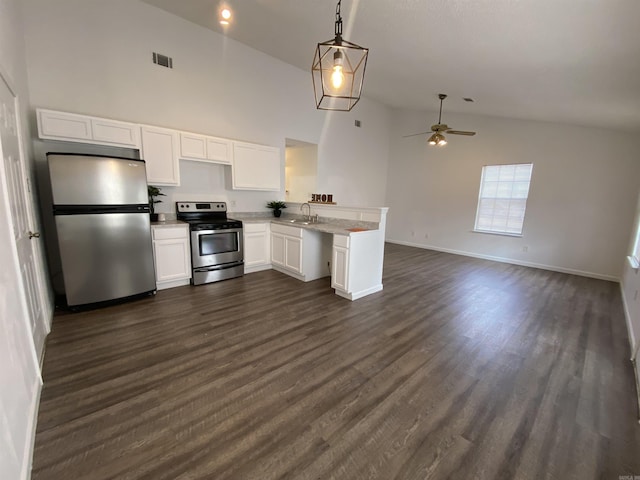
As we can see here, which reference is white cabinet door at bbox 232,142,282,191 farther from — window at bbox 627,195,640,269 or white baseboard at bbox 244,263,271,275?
window at bbox 627,195,640,269

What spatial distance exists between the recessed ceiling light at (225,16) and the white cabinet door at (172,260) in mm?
2981

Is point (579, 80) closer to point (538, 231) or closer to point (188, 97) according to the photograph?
point (538, 231)

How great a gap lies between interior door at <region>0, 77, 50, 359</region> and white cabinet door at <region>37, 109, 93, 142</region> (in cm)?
77

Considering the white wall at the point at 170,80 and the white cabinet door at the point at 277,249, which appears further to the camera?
the white cabinet door at the point at 277,249

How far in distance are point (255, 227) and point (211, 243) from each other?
31.5 inches

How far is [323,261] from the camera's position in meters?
4.50

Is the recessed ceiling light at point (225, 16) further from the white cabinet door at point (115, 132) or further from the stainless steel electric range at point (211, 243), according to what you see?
the stainless steel electric range at point (211, 243)

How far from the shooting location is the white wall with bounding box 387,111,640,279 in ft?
16.1

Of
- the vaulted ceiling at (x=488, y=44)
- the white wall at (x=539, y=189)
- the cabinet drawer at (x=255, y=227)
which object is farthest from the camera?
the white wall at (x=539, y=189)

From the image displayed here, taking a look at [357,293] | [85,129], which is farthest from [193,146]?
[357,293]

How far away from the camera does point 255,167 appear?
480 cm

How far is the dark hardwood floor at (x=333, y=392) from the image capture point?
4.77 ft

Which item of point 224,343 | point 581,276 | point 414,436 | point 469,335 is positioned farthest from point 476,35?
point 581,276

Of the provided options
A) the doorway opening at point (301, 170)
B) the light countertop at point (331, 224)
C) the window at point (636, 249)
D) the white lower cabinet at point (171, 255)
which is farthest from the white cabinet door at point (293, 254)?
the window at point (636, 249)
